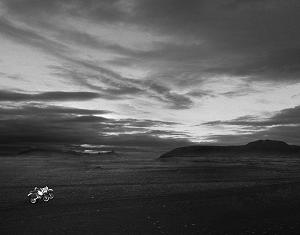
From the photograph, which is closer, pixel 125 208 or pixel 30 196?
pixel 125 208

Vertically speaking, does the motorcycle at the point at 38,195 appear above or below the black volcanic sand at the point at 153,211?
above

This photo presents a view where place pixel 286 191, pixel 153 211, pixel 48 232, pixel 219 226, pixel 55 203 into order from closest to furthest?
pixel 48 232 → pixel 219 226 → pixel 153 211 → pixel 55 203 → pixel 286 191

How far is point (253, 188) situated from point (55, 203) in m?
19.4

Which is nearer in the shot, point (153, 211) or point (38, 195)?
point (153, 211)

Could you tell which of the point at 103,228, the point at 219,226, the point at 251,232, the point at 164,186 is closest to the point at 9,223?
the point at 103,228

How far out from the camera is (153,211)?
68.0 feet

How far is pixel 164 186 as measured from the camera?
33000 mm

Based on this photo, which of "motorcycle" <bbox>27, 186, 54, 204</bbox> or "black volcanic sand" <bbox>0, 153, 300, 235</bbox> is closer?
"black volcanic sand" <bbox>0, 153, 300, 235</bbox>

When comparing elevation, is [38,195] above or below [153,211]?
above

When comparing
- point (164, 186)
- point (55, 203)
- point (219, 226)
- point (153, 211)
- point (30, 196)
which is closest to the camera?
point (219, 226)

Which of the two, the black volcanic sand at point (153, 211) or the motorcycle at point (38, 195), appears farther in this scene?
the motorcycle at point (38, 195)

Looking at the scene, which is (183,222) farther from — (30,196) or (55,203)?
(30,196)

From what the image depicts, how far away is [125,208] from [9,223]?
23.8 feet

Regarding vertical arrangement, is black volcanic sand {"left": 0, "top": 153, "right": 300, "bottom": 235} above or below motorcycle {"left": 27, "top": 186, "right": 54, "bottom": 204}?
below
